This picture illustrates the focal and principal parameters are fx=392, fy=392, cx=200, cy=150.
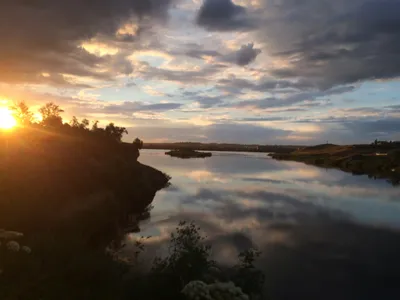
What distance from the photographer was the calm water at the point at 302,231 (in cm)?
2269

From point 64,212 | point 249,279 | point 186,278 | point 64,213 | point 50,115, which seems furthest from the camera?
point 50,115

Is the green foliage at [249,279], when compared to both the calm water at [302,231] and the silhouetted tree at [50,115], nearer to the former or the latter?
the calm water at [302,231]

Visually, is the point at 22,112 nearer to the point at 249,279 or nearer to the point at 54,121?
the point at 54,121

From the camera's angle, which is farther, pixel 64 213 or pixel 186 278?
pixel 64 213

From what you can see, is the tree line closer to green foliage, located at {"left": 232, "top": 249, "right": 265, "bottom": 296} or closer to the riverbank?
the riverbank

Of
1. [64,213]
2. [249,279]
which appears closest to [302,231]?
[64,213]

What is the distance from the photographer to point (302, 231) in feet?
114

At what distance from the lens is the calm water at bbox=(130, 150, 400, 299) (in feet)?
74.4

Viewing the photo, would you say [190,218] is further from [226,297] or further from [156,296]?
[226,297]

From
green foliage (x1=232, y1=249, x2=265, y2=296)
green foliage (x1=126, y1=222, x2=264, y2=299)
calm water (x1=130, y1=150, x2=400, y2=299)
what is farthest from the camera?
→ calm water (x1=130, y1=150, x2=400, y2=299)

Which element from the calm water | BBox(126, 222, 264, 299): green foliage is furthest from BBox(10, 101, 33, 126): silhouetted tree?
BBox(126, 222, 264, 299): green foliage

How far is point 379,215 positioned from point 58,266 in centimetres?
3942

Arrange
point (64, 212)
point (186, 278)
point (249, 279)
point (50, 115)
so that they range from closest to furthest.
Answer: point (186, 278), point (249, 279), point (64, 212), point (50, 115)

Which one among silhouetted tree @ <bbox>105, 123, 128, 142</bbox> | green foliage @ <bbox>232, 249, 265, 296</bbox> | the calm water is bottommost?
the calm water
